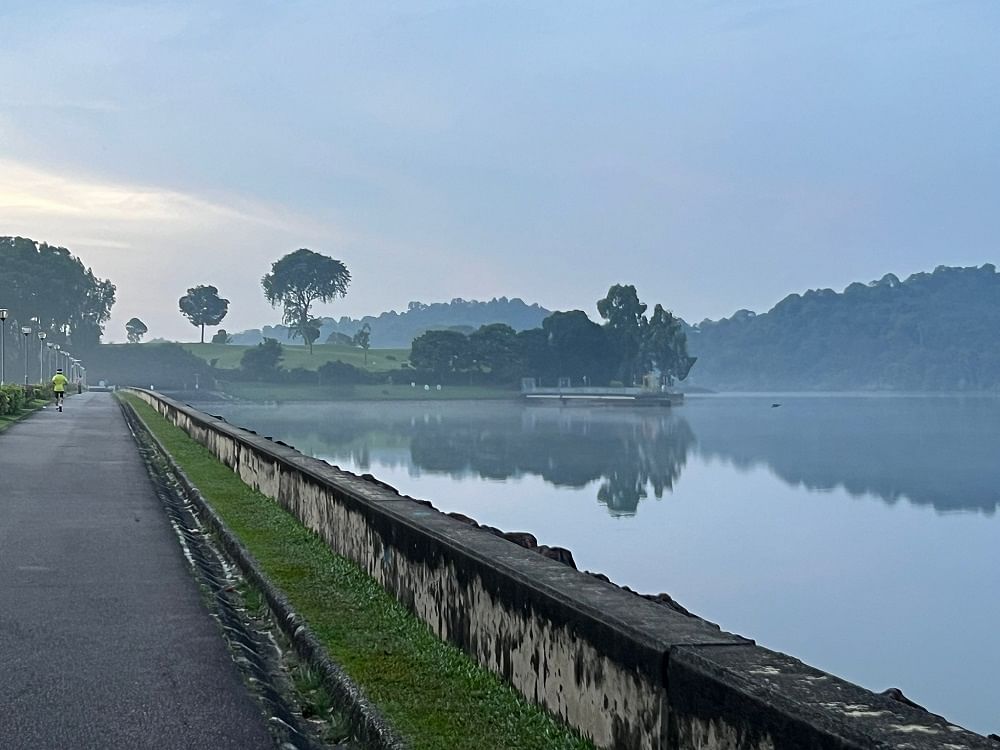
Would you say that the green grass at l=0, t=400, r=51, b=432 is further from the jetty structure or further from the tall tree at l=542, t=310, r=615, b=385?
the tall tree at l=542, t=310, r=615, b=385

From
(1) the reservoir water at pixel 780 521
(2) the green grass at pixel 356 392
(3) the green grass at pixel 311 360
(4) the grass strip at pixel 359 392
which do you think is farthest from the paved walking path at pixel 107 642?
(3) the green grass at pixel 311 360

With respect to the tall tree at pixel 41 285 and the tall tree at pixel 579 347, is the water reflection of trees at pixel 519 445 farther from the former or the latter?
the tall tree at pixel 41 285

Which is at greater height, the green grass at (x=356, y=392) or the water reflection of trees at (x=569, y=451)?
the green grass at (x=356, y=392)

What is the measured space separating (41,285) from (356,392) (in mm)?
48182

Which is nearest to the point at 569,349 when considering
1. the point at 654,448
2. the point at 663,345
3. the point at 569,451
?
the point at 663,345

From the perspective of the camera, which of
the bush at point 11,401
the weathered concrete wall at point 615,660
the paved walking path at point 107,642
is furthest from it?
the bush at point 11,401

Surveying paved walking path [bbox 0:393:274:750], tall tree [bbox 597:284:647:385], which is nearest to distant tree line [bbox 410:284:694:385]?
tall tree [bbox 597:284:647:385]

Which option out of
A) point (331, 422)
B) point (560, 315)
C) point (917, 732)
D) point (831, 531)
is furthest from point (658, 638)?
point (560, 315)

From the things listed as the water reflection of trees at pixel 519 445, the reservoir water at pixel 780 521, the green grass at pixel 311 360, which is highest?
the green grass at pixel 311 360

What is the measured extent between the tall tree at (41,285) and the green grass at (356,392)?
28.0 meters

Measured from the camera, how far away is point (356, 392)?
550 ft

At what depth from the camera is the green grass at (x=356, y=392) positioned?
523 feet

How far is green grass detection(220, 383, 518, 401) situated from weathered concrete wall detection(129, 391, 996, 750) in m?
150

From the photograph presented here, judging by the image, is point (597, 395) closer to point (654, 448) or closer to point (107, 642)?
point (654, 448)
